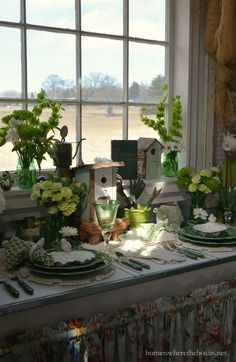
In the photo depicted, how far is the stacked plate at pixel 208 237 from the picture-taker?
6.72ft

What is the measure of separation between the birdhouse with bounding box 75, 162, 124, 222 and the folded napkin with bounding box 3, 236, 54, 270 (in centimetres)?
38

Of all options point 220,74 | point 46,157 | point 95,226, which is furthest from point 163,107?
point 95,226

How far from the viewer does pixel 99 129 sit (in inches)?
100

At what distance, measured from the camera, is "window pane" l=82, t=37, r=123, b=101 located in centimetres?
247

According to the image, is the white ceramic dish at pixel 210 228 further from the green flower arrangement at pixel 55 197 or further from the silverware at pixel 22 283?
the silverware at pixel 22 283

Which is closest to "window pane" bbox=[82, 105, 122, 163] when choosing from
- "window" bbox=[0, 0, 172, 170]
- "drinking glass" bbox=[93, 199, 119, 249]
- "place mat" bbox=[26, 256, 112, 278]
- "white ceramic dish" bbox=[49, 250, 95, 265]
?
"window" bbox=[0, 0, 172, 170]

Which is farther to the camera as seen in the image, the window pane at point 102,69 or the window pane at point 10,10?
the window pane at point 102,69

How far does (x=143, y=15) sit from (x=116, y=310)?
5.65 feet

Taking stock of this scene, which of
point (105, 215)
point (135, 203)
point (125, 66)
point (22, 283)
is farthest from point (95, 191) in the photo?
point (125, 66)

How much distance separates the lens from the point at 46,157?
242 cm

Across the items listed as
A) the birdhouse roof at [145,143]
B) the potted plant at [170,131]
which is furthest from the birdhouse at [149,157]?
the potted plant at [170,131]

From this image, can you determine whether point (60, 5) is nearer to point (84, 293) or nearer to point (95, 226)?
point (95, 226)

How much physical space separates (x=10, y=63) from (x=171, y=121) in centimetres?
97

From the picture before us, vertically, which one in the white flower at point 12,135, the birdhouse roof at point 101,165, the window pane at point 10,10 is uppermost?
the window pane at point 10,10
